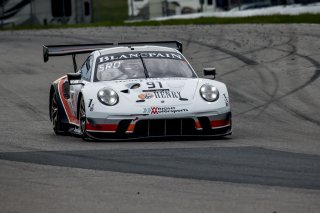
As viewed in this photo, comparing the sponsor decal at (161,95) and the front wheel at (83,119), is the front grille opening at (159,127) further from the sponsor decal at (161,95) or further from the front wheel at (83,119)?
the front wheel at (83,119)

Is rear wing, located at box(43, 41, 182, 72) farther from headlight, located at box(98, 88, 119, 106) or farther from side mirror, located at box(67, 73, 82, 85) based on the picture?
headlight, located at box(98, 88, 119, 106)

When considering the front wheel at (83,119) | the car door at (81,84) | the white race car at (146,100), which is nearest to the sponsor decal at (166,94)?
the white race car at (146,100)

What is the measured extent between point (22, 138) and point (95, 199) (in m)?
5.33

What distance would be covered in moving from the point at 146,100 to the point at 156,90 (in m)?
0.25

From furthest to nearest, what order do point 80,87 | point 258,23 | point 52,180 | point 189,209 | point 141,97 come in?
point 258,23 → point 80,87 → point 141,97 → point 52,180 → point 189,209

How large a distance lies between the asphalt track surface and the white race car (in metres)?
0.20

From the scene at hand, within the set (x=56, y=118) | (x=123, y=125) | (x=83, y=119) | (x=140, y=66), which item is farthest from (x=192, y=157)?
(x=56, y=118)

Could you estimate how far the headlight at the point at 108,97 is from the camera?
40.7ft

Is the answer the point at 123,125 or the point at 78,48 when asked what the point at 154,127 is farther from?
the point at 78,48

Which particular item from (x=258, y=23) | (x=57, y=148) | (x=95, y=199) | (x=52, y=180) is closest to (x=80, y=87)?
(x=57, y=148)

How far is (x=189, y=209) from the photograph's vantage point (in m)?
7.30

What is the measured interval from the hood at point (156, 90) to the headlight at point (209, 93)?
94mm

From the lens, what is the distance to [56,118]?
571 inches

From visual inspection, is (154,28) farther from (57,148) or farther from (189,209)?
(189,209)
